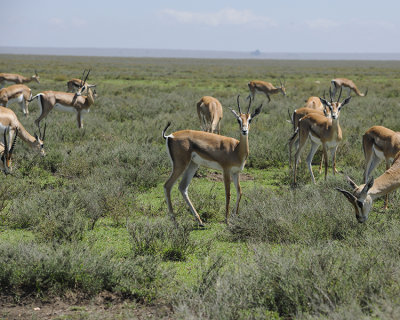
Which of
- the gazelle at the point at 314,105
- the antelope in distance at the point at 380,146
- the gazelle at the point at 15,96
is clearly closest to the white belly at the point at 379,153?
the antelope in distance at the point at 380,146

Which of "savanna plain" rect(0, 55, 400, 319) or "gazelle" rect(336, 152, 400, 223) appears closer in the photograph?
"savanna plain" rect(0, 55, 400, 319)

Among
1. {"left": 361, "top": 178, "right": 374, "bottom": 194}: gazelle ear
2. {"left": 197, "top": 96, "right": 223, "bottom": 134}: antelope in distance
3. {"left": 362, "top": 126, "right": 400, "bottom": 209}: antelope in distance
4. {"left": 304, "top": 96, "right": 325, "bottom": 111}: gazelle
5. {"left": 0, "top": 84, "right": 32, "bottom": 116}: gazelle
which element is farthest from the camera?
{"left": 0, "top": 84, "right": 32, "bottom": 116}: gazelle

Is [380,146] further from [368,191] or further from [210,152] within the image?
[210,152]

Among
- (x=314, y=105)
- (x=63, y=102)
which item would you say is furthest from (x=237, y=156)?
(x=63, y=102)

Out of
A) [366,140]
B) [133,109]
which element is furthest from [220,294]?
[133,109]

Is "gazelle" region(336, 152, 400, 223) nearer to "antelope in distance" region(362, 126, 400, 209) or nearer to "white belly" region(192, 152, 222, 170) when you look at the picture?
"antelope in distance" region(362, 126, 400, 209)

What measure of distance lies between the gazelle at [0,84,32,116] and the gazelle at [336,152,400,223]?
529 inches

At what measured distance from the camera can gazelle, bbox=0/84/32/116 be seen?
1566cm

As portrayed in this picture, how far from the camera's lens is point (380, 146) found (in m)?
7.27

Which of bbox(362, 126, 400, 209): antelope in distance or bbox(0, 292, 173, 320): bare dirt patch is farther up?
bbox(362, 126, 400, 209): antelope in distance

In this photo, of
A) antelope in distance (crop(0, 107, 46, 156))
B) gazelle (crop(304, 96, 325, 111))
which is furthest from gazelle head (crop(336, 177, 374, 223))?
gazelle (crop(304, 96, 325, 111))

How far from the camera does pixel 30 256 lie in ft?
14.5

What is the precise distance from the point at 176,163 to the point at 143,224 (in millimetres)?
1226

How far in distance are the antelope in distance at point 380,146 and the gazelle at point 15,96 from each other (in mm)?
12388
